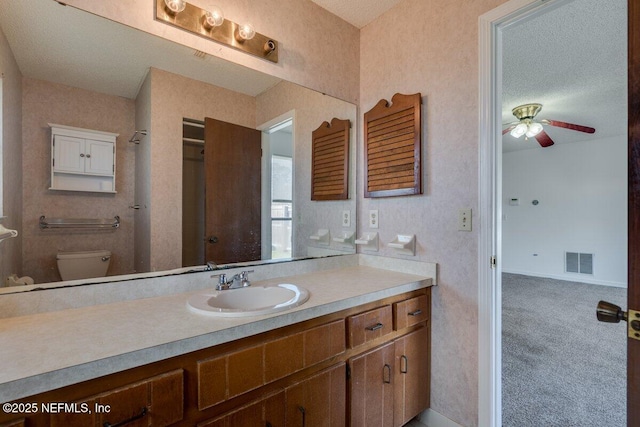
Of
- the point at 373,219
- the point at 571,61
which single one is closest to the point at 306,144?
the point at 373,219

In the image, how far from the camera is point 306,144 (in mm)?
1886

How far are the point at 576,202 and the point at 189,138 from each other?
6225 millimetres

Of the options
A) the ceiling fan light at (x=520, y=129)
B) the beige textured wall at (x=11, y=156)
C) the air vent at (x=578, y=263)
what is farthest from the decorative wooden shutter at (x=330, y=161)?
the air vent at (x=578, y=263)

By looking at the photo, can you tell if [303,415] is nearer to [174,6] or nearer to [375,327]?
[375,327]

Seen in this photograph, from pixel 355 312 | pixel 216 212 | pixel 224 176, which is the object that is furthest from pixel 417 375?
pixel 224 176

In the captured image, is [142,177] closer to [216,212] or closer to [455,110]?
[216,212]

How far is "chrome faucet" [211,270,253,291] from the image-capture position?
1.31 m

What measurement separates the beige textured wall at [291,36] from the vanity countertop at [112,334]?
3.82 ft

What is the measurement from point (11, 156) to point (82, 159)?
19cm

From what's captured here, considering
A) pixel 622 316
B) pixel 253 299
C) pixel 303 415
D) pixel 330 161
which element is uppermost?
pixel 330 161

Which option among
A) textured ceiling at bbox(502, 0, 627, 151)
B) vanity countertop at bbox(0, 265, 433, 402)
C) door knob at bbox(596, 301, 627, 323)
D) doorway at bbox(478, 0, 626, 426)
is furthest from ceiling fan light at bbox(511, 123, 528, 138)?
door knob at bbox(596, 301, 627, 323)

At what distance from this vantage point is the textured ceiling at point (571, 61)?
1.84m

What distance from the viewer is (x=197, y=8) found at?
1.36 meters

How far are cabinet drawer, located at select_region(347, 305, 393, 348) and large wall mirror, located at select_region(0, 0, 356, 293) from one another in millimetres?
631
